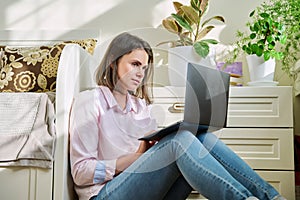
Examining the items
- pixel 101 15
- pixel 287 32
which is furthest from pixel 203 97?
pixel 101 15

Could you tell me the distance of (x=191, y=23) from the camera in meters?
2.14

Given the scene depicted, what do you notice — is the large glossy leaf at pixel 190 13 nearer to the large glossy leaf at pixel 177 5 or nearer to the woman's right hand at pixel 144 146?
the large glossy leaf at pixel 177 5

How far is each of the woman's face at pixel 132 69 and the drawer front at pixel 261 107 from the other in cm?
78

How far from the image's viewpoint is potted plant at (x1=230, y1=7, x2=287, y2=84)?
1904 mm

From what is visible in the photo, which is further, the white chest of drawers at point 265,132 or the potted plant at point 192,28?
the potted plant at point 192,28

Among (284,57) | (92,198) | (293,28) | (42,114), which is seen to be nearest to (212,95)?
(92,198)

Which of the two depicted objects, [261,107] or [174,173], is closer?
[174,173]

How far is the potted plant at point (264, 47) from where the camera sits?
1904 millimetres

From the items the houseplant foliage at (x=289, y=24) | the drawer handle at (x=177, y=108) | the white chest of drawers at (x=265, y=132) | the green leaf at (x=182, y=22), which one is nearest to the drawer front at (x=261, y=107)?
the white chest of drawers at (x=265, y=132)

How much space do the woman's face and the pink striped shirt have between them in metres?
0.03

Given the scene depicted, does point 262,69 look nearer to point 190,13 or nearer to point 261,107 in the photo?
point 261,107

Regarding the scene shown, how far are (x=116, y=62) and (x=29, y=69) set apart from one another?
35.9 inches

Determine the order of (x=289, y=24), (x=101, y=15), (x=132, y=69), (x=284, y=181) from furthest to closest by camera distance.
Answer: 1. (x=101, y=15)
2. (x=289, y=24)
3. (x=284, y=181)
4. (x=132, y=69)

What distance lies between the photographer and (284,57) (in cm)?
210
